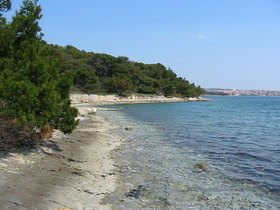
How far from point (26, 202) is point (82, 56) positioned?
102483 mm

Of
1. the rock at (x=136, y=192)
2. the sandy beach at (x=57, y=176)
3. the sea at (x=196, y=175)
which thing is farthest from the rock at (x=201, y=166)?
the rock at (x=136, y=192)

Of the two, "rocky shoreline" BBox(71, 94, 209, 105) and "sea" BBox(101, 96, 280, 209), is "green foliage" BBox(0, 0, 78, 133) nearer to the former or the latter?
"sea" BBox(101, 96, 280, 209)

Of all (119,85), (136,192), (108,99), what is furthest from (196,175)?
(119,85)

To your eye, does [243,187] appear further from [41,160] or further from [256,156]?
[41,160]

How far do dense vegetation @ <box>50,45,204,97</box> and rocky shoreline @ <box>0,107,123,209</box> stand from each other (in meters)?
64.2

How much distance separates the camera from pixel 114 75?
100500mm

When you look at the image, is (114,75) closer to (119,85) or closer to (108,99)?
(119,85)

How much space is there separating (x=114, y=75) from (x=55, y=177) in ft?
303

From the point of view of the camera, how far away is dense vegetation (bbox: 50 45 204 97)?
8312 centimetres

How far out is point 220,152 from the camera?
15828mm

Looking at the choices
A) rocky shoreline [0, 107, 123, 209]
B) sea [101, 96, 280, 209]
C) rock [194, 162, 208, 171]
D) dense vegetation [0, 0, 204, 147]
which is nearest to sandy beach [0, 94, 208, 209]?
rocky shoreline [0, 107, 123, 209]

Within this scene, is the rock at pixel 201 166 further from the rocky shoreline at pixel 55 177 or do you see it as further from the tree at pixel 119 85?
the tree at pixel 119 85

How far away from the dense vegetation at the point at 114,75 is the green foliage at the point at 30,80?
62.1m

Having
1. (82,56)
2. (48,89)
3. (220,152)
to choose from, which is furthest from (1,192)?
(82,56)
